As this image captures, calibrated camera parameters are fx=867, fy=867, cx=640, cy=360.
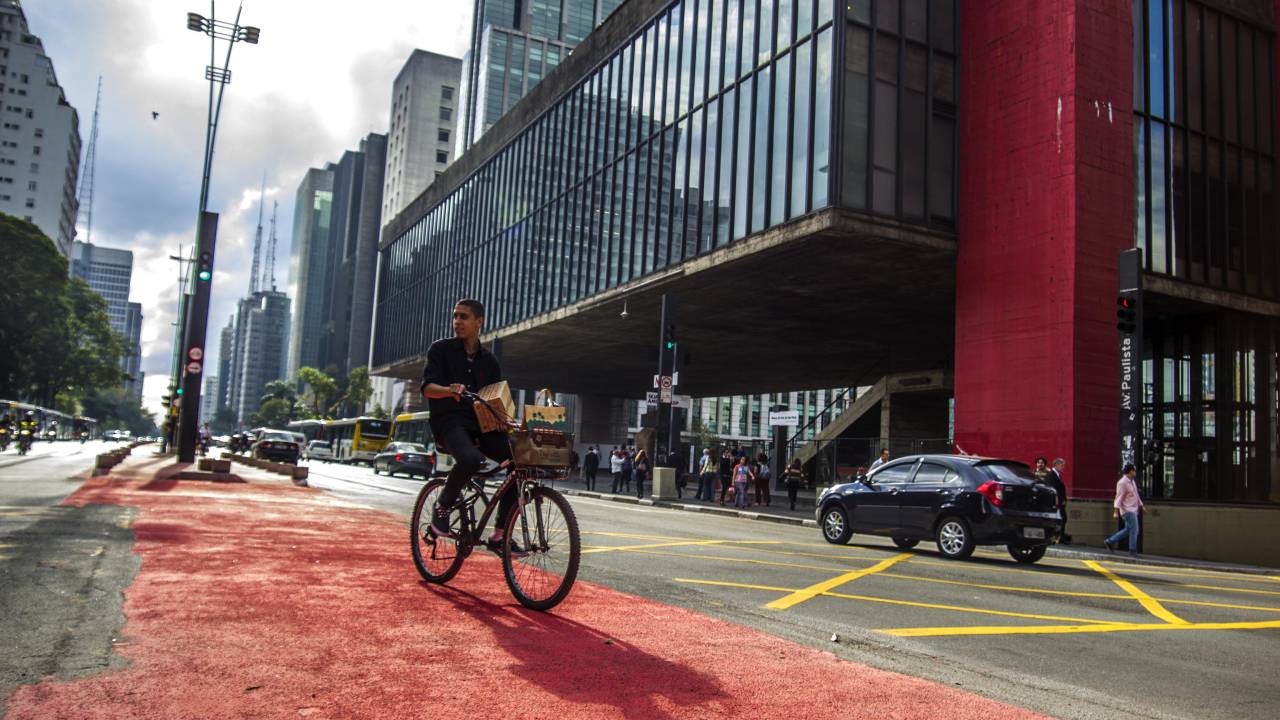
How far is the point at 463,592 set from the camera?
5.84 metres

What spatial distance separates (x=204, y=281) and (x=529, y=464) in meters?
22.1

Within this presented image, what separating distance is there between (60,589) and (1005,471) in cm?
1155

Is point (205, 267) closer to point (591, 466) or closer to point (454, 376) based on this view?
point (591, 466)

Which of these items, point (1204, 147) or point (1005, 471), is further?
point (1204, 147)

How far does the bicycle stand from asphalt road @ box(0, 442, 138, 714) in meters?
2.03

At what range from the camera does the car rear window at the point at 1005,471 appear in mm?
12531

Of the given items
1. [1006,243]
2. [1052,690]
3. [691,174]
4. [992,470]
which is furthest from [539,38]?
A: [1052,690]

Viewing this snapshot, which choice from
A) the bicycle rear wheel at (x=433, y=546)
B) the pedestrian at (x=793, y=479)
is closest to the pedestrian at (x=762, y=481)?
the pedestrian at (x=793, y=479)

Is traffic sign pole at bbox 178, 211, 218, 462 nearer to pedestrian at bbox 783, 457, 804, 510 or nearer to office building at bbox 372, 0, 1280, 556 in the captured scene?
office building at bbox 372, 0, 1280, 556

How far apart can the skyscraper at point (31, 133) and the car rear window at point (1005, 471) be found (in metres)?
130

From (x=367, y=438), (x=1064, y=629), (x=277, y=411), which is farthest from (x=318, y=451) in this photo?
(x=277, y=411)

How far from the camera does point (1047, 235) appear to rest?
19.7 m

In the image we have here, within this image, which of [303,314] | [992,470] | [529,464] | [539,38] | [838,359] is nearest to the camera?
[529,464]

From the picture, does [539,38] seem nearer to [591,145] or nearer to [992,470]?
[591,145]
